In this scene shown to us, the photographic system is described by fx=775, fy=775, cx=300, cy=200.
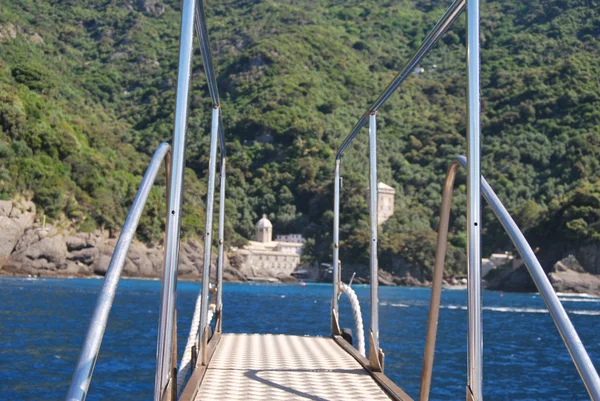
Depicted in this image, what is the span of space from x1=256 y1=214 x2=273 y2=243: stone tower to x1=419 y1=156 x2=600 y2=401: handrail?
8495 centimetres

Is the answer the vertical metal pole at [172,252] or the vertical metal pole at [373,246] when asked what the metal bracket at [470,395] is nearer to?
the vertical metal pole at [172,252]

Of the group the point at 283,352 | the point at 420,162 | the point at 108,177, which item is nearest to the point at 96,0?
the point at 420,162

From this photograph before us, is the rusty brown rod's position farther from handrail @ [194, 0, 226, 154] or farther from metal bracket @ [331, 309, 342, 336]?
metal bracket @ [331, 309, 342, 336]

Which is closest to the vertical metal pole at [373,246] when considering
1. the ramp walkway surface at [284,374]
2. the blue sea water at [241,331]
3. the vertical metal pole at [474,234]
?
the ramp walkway surface at [284,374]

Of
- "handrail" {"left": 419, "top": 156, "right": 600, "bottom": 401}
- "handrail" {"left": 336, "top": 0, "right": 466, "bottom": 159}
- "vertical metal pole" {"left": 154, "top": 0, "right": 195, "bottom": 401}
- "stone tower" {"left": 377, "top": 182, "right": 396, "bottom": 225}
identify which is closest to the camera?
"handrail" {"left": 419, "top": 156, "right": 600, "bottom": 401}

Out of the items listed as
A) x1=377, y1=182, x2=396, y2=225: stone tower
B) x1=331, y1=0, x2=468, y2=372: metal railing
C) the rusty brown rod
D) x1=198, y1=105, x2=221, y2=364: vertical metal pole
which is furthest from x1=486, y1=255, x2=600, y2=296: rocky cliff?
the rusty brown rod

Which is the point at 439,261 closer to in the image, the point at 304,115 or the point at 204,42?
the point at 204,42

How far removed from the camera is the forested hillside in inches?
2420

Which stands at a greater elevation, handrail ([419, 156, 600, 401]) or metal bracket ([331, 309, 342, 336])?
handrail ([419, 156, 600, 401])

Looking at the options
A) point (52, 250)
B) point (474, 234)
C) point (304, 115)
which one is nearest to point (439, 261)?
point (474, 234)

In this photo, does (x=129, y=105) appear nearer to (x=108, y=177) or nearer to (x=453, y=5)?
(x=108, y=177)

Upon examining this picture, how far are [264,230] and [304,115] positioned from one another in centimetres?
1938

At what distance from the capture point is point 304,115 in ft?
330

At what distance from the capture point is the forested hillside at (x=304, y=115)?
2420 inches
